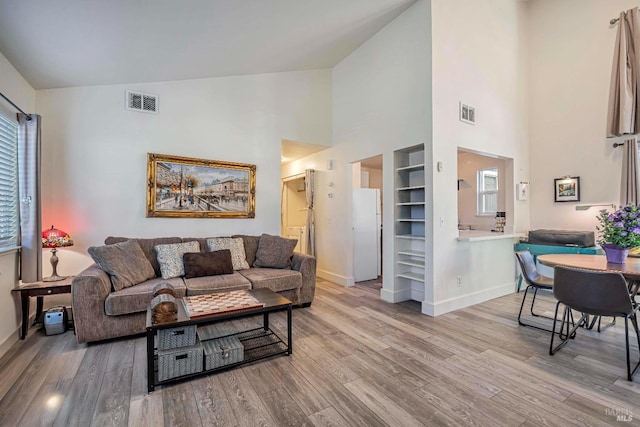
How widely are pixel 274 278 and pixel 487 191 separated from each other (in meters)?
5.31

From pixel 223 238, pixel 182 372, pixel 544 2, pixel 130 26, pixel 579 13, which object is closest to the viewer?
pixel 182 372

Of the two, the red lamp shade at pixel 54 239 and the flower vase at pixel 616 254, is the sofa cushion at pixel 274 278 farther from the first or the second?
the flower vase at pixel 616 254

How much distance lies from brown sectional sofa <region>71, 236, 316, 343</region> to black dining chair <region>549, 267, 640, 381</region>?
2560 millimetres

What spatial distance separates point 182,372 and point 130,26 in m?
2.90

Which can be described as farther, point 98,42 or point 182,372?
point 98,42

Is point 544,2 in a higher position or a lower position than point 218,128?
higher

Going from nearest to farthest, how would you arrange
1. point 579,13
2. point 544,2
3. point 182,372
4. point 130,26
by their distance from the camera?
point 182,372, point 130,26, point 579,13, point 544,2

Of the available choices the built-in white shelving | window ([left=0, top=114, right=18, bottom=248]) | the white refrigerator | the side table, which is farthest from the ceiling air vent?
the built-in white shelving

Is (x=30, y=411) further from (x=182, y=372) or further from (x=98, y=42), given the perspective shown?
(x=98, y=42)

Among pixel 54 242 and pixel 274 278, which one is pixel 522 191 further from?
pixel 54 242

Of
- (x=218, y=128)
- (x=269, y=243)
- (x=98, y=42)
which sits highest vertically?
(x=98, y=42)

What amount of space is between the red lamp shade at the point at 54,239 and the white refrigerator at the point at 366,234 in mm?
3765

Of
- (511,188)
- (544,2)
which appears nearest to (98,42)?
(511,188)

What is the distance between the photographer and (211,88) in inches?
166
